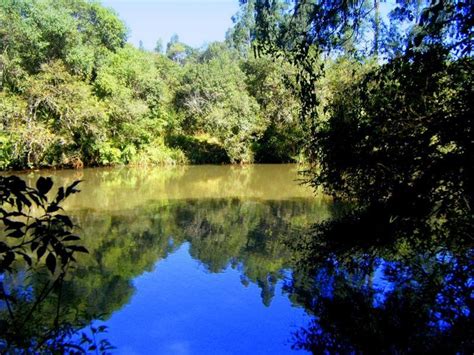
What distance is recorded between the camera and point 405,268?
5539mm

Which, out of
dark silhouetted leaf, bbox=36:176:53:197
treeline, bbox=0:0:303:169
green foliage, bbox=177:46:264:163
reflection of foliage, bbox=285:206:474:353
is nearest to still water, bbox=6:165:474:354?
reflection of foliage, bbox=285:206:474:353

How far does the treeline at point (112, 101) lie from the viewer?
17.0m

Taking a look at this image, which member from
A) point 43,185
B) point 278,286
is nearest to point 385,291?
point 278,286

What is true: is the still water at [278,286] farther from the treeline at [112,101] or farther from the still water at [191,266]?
the treeline at [112,101]

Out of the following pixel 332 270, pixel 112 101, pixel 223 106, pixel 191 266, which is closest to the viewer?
pixel 332 270

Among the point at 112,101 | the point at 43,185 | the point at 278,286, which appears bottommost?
the point at 278,286

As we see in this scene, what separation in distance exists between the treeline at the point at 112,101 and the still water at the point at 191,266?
4105mm

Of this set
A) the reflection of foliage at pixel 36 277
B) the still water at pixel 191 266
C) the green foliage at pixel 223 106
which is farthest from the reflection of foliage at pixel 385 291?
the green foliage at pixel 223 106

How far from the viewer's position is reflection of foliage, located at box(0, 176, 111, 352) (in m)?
1.68

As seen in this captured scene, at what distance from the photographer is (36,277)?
594 cm

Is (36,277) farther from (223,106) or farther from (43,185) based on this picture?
(223,106)

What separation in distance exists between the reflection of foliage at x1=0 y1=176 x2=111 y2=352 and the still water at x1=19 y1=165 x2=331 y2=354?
48 cm

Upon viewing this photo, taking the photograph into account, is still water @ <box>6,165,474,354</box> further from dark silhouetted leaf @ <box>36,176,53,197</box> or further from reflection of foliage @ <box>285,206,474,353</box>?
dark silhouetted leaf @ <box>36,176,53,197</box>

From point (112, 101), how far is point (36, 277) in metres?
14.9
